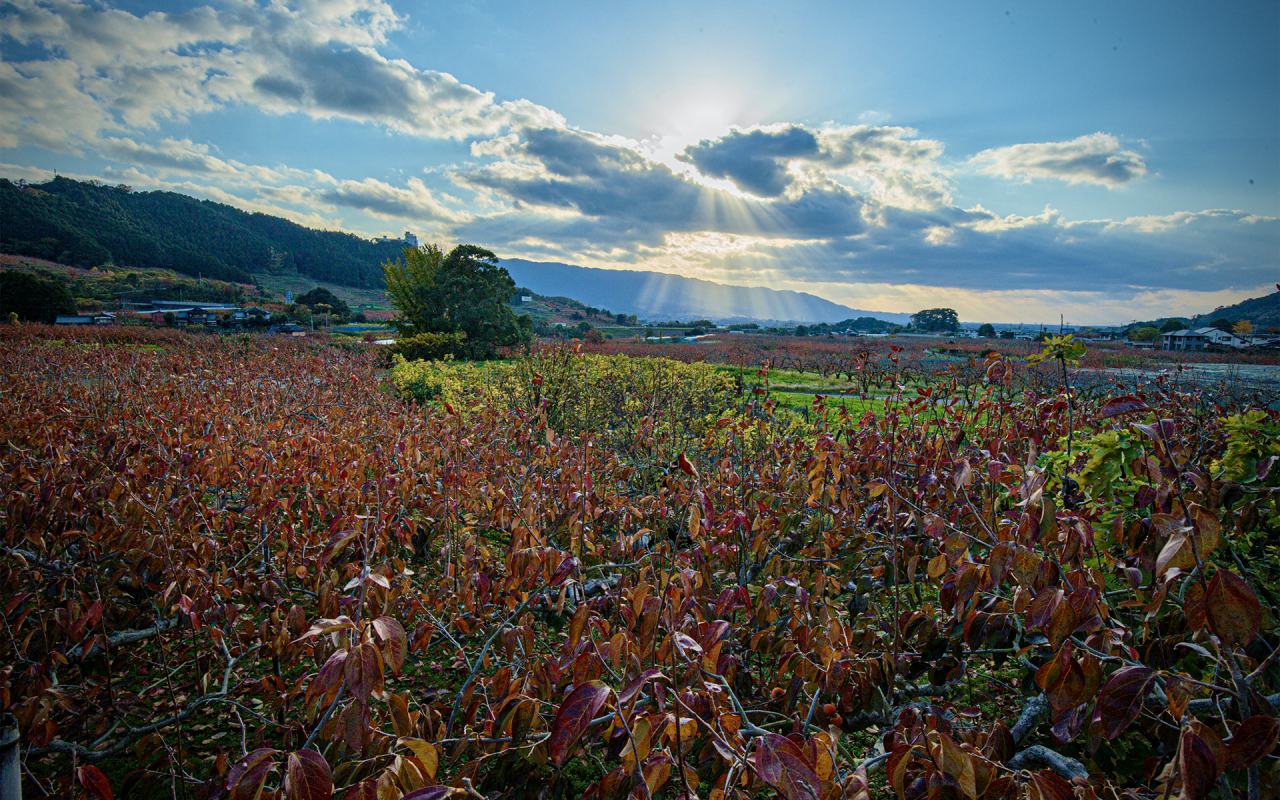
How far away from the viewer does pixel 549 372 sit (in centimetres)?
1060

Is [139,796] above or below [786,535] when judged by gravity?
below

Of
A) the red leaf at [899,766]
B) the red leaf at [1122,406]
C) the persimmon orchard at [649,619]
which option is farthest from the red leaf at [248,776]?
the red leaf at [1122,406]

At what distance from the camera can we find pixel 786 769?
→ 3.15 ft

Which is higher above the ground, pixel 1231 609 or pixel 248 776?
pixel 1231 609

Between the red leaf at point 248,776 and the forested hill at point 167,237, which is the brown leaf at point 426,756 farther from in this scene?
the forested hill at point 167,237

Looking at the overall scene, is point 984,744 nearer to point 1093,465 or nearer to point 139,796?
point 1093,465

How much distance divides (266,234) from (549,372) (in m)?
138

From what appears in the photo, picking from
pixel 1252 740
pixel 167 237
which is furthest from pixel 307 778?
pixel 167 237

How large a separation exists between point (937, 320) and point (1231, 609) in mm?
61753

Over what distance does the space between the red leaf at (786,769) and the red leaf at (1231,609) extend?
0.82m

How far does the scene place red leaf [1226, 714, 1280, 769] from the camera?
935mm

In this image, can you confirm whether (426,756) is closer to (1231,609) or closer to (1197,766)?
(1197,766)

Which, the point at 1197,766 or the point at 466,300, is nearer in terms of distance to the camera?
the point at 1197,766

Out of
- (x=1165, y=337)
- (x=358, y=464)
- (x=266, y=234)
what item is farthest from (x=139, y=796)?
(x=266, y=234)
